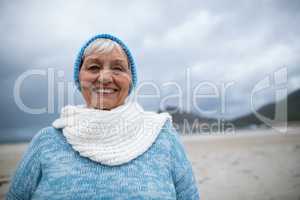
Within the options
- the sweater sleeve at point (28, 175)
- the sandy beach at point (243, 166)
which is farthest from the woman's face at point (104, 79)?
the sandy beach at point (243, 166)

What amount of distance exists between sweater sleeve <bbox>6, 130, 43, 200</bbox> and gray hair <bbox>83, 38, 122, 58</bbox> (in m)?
0.48

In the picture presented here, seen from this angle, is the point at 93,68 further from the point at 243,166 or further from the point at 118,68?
the point at 243,166

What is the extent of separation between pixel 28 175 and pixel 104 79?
562 mm

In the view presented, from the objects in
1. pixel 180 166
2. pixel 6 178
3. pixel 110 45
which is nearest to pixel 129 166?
pixel 180 166

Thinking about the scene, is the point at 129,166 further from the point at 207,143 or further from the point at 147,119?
the point at 207,143

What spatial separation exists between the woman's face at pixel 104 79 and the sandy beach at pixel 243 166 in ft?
11.0

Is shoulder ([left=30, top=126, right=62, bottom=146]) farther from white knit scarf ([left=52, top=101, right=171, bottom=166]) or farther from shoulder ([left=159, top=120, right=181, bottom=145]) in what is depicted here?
shoulder ([left=159, top=120, right=181, bottom=145])

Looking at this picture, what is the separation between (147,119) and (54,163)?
49 centimetres

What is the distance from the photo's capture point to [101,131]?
4.65 ft

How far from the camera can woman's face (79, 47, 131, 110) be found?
1.47 metres

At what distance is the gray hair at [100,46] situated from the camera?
1.48 metres

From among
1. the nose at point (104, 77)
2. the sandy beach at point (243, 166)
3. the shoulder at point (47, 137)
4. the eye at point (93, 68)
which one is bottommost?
the sandy beach at point (243, 166)

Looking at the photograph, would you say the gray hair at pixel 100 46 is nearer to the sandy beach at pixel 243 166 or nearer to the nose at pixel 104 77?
the nose at pixel 104 77

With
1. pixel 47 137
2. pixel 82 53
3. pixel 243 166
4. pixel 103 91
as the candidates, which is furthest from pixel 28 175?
pixel 243 166
